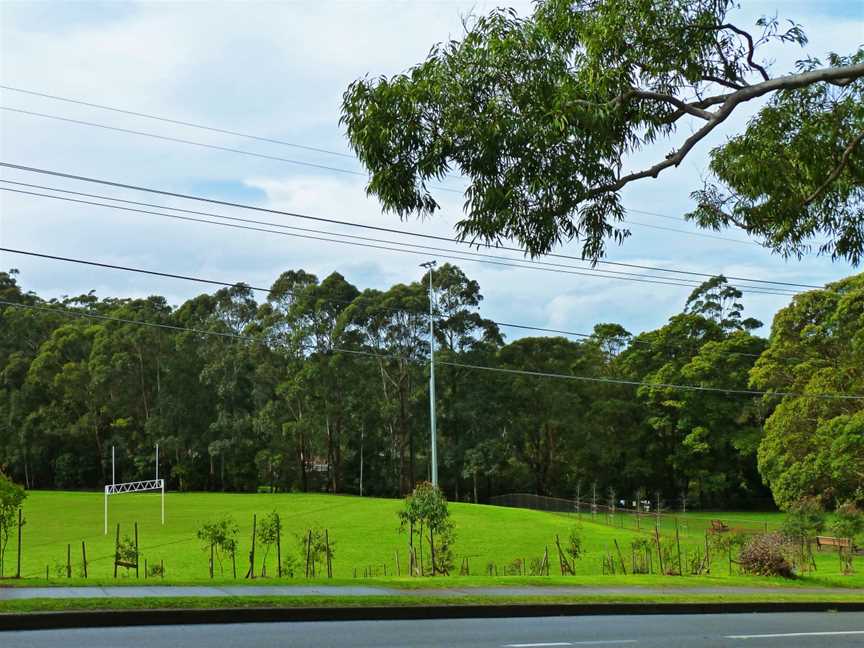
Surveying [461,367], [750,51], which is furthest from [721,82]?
[461,367]

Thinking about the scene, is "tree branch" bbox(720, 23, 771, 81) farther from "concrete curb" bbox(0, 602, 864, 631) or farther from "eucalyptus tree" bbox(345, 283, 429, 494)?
"eucalyptus tree" bbox(345, 283, 429, 494)

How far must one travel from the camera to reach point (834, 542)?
1507 inches

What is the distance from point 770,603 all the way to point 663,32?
10.4 meters

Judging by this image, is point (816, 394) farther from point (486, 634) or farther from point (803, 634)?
point (486, 634)

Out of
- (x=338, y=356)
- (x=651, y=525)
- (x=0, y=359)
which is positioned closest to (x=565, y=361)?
(x=338, y=356)

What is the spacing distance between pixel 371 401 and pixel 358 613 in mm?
61356

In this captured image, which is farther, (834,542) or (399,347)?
(399,347)

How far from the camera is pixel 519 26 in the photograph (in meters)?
10.7

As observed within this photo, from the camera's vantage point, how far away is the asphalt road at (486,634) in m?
10.8

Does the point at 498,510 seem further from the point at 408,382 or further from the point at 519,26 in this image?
the point at 519,26

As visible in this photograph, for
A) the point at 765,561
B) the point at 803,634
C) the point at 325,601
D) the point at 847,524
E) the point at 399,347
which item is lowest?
the point at 847,524

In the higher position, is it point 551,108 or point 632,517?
point 551,108

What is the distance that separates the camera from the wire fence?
5064 centimetres

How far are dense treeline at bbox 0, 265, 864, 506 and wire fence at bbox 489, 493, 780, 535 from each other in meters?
4.42
